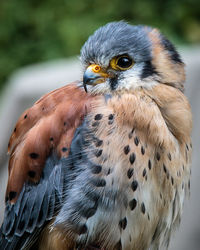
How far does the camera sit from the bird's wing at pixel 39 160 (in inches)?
107

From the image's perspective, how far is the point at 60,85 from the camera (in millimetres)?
5898

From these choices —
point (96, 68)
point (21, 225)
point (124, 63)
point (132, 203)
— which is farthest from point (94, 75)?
point (21, 225)

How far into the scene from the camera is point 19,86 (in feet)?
20.2

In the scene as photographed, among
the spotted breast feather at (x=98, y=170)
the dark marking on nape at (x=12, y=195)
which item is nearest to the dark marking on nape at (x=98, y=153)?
the spotted breast feather at (x=98, y=170)

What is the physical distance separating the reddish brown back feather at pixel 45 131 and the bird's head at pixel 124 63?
0.13 m

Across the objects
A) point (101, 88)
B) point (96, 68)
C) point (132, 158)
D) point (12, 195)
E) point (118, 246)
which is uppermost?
point (96, 68)

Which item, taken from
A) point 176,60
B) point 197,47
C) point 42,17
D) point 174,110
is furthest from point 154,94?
point 42,17

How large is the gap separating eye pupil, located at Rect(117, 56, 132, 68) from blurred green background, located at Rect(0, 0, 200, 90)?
13.5 ft

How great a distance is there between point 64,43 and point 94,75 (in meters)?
4.63

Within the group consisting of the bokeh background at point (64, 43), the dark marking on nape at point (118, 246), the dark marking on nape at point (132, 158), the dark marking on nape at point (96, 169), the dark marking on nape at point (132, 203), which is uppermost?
the bokeh background at point (64, 43)

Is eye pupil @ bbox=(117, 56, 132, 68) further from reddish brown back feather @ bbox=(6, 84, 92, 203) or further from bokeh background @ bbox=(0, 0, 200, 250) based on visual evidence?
bokeh background @ bbox=(0, 0, 200, 250)

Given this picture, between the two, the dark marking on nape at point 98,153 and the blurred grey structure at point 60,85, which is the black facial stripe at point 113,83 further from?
the blurred grey structure at point 60,85

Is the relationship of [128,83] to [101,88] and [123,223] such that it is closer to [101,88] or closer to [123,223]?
[101,88]

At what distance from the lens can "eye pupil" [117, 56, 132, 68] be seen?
278 centimetres
